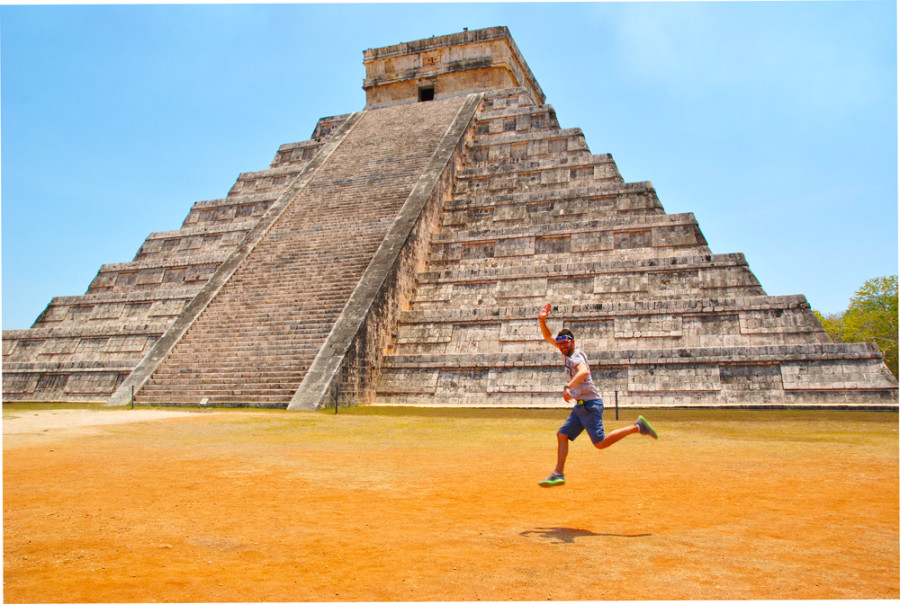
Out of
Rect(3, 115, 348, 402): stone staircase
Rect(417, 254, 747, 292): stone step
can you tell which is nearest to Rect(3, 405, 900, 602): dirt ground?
Rect(417, 254, 747, 292): stone step

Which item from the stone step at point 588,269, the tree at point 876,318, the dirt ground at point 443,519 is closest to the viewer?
the dirt ground at point 443,519

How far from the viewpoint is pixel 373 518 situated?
4746mm

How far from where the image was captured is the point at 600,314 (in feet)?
46.6

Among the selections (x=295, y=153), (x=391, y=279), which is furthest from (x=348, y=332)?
(x=295, y=153)

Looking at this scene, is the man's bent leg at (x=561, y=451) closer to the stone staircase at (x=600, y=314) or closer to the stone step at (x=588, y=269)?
the stone staircase at (x=600, y=314)

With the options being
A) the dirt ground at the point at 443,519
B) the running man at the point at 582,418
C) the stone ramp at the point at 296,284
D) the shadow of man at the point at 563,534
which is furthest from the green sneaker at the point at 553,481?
the stone ramp at the point at 296,284

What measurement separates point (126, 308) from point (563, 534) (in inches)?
670

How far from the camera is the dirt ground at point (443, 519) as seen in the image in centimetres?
339

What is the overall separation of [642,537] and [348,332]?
9.99 metres

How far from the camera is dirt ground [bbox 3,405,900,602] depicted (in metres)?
3.39

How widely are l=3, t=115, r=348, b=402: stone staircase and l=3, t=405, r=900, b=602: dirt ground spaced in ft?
27.1

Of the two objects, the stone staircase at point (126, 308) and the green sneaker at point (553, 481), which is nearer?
the green sneaker at point (553, 481)

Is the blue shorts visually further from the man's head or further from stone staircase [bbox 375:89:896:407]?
stone staircase [bbox 375:89:896:407]

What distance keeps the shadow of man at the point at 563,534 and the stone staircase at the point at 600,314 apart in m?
8.75
